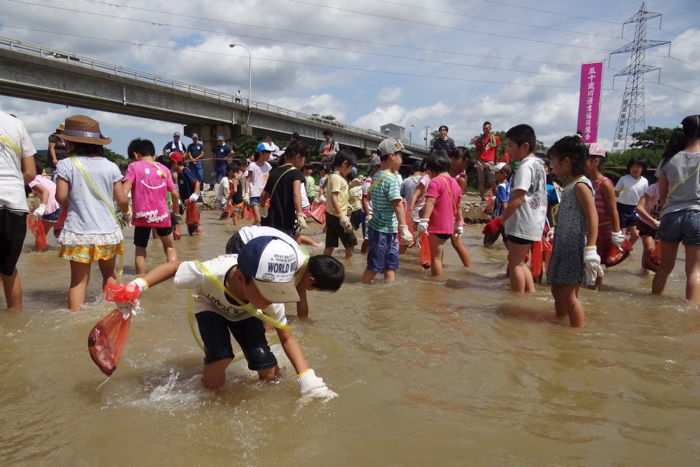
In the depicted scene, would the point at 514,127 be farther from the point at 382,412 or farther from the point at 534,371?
the point at 382,412

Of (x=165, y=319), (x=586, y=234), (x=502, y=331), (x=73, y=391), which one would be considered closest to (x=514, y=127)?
(x=586, y=234)

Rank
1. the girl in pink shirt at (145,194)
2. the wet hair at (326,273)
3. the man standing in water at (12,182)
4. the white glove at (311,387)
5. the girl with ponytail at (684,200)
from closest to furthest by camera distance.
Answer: the wet hair at (326,273) < the white glove at (311,387) < the man standing in water at (12,182) < the girl with ponytail at (684,200) < the girl in pink shirt at (145,194)

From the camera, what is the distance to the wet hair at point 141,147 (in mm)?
5988

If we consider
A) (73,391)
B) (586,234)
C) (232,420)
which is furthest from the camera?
(586,234)

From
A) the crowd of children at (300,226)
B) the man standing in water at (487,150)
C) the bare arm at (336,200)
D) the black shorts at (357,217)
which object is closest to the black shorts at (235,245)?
the crowd of children at (300,226)

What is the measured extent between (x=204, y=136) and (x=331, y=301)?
128ft

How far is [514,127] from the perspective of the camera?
495 cm

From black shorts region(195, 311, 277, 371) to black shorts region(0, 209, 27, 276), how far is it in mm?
2049

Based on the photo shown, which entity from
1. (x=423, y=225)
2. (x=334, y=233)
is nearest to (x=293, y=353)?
(x=423, y=225)

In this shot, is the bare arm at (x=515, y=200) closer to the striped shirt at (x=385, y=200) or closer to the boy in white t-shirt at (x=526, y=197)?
the boy in white t-shirt at (x=526, y=197)

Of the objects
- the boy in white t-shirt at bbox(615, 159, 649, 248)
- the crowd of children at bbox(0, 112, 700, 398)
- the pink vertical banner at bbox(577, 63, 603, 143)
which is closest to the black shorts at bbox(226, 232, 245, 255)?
the crowd of children at bbox(0, 112, 700, 398)

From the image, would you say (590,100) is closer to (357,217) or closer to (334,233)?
(357,217)

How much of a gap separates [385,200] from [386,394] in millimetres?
3245

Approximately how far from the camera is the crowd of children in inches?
111
